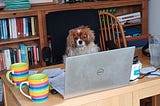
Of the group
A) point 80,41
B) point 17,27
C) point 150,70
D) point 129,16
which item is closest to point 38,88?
point 150,70

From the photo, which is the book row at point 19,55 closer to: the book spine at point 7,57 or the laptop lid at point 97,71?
the book spine at point 7,57

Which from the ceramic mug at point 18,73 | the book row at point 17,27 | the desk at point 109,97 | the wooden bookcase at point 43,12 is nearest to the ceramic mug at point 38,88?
the desk at point 109,97

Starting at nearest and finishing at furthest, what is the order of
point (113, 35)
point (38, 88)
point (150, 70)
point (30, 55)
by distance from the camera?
point (38, 88) < point (150, 70) < point (113, 35) < point (30, 55)

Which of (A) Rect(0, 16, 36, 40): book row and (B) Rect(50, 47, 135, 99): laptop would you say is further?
(A) Rect(0, 16, 36, 40): book row

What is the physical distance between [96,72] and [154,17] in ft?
8.07

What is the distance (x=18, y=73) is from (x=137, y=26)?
101 inches

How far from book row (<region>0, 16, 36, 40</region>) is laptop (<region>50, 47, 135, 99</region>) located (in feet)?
5.67

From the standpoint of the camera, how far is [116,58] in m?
1.23

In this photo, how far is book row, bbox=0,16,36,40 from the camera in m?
2.86

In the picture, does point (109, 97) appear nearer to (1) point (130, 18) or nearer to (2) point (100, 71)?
(2) point (100, 71)

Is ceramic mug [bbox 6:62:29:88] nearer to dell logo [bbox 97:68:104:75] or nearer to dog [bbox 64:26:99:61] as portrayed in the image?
dell logo [bbox 97:68:104:75]

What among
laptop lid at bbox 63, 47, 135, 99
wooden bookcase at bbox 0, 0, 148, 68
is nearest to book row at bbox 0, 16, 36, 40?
wooden bookcase at bbox 0, 0, 148, 68

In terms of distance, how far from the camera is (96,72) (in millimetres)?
1203

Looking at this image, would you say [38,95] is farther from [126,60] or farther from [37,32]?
[37,32]
